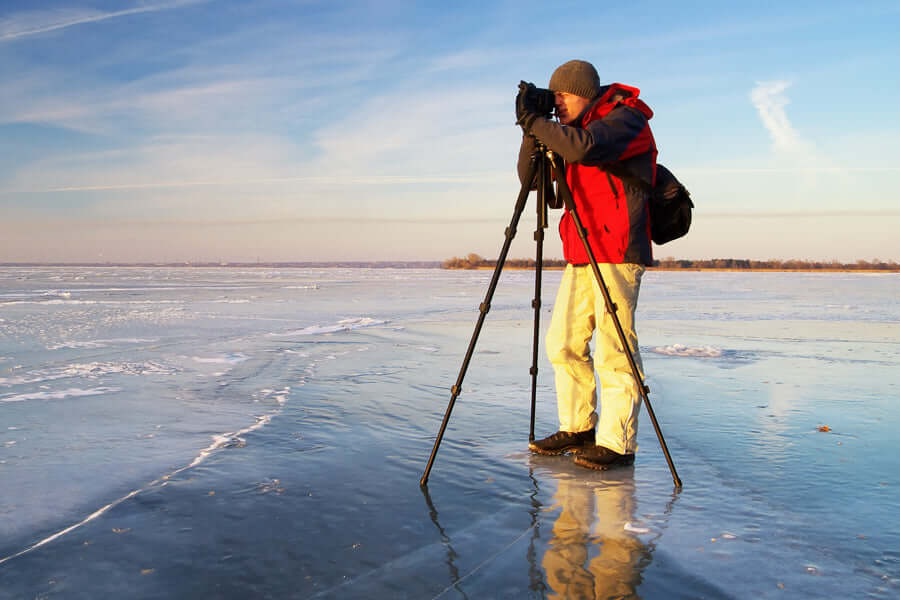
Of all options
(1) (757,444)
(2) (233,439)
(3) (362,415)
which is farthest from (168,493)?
(1) (757,444)

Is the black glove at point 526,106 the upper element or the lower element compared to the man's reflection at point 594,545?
upper

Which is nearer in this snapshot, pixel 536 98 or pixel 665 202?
pixel 536 98

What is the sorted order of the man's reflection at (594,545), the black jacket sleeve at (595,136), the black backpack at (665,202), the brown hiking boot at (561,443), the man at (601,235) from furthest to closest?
the brown hiking boot at (561,443), the black backpack at (665,202), the man at (601,235), the black jacket sleeve at (595,136), the man's reflection at (594,545)

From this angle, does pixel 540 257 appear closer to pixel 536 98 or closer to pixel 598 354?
pixel 598 354

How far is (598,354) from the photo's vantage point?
349 cm

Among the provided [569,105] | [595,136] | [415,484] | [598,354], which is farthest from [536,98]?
[415,484]

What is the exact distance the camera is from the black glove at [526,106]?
327 cm

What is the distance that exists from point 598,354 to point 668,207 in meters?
0.84

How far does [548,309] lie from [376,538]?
38.8 ft

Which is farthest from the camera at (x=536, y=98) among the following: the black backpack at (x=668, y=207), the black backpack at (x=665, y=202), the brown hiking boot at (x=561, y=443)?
the brown hiking boot at (x=561, y=443)

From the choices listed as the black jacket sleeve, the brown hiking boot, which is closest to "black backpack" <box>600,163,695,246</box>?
the black jacket sleeve

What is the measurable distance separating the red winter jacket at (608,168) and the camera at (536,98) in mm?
139

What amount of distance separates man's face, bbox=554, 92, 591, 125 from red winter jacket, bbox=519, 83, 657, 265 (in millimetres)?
41

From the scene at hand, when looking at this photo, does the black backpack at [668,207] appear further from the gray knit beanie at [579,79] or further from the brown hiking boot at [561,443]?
the brown hiking boot at [561,443]
